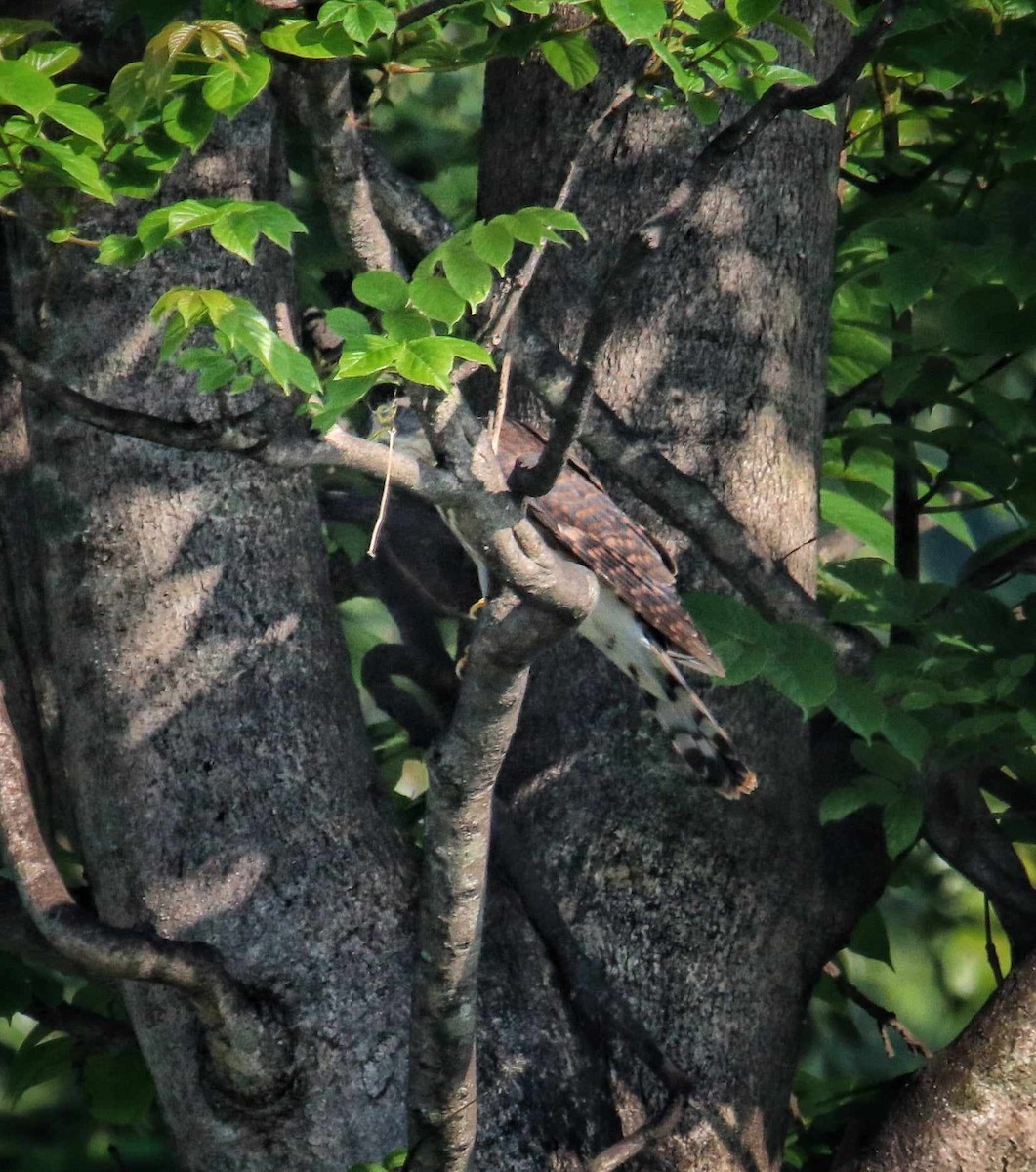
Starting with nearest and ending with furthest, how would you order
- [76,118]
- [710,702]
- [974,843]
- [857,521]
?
[76,118], [974,843], [710,702], [857,521]

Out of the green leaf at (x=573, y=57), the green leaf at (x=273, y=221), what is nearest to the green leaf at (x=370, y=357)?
the green leaf at (x=273, y=221)

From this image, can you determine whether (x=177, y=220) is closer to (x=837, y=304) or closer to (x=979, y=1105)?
(x=979, y=1105)

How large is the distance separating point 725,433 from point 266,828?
51.1 inches

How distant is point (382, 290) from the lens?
180 centimetres

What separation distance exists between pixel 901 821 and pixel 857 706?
0.35 metres

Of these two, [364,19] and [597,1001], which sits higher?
[364,19]

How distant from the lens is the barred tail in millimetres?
2980

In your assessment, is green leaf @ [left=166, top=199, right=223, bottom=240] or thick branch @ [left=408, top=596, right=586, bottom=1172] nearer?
green leaf @ [left=166, top=199, right=223, bottom=240]

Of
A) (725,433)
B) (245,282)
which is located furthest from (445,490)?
(725,433)

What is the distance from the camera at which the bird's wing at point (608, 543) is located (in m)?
3.46

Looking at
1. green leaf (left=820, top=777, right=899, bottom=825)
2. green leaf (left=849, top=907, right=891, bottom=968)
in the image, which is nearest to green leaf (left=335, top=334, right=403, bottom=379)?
green leaf (left=820, top=777, right=899, bottom=825)

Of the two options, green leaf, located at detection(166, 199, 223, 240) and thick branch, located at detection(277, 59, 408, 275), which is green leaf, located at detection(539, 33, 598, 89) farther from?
green leaf, located at detection(166, 199, 223, 240)

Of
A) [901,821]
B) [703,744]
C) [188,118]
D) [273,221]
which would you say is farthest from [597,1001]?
[188,118]

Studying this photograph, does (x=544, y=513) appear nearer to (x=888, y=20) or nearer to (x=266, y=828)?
(x=266, y=828)
